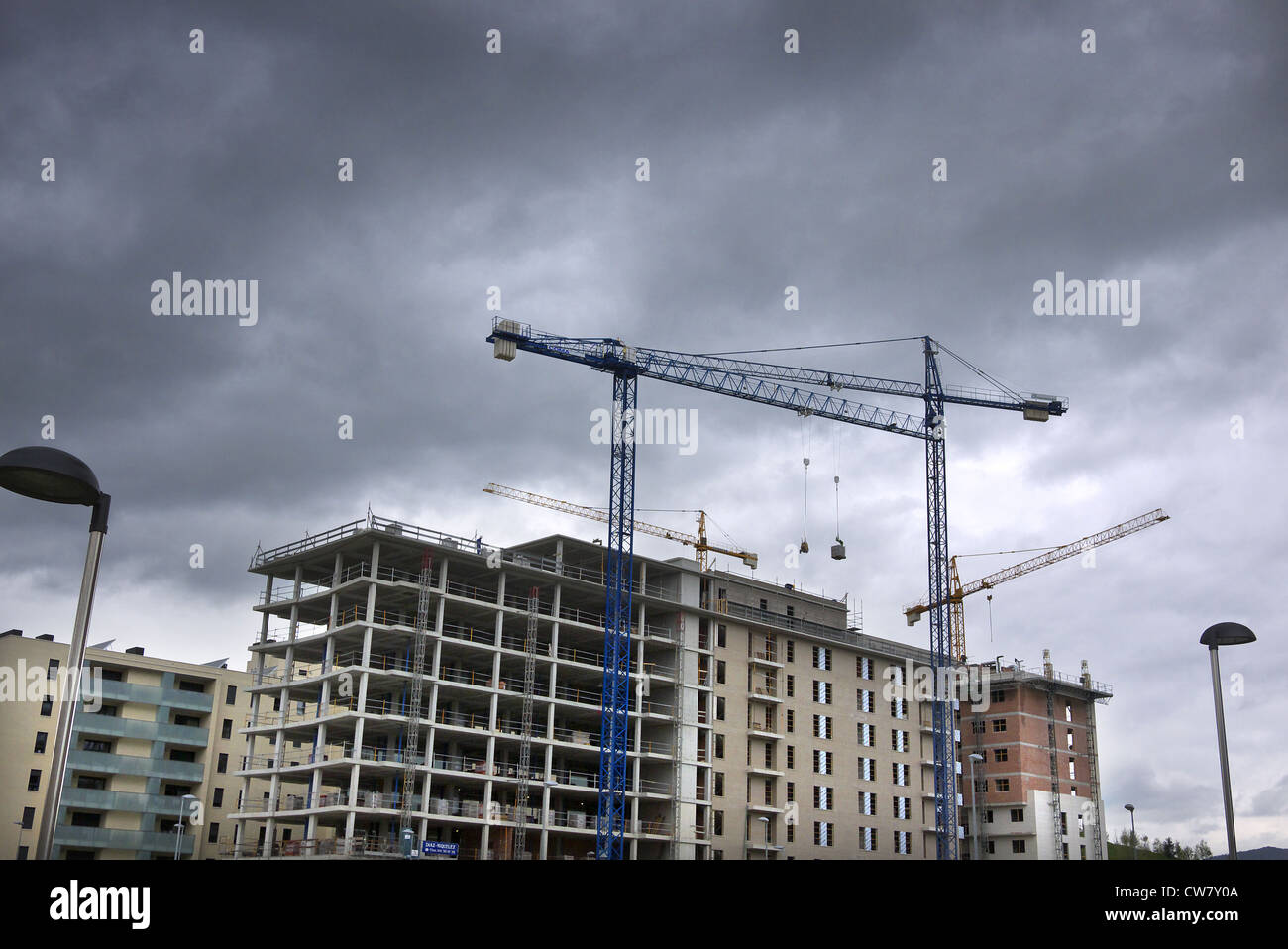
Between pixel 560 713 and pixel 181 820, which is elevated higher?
pixel 560 713

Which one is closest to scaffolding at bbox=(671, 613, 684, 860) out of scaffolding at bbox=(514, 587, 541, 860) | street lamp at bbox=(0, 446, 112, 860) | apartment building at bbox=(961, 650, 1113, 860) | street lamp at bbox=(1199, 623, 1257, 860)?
scaffolding at bbox=(514, 587, 541, 860)

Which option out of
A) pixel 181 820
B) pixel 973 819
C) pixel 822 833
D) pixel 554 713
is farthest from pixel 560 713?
pixel 973 819

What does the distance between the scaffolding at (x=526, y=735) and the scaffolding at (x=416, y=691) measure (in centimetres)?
768

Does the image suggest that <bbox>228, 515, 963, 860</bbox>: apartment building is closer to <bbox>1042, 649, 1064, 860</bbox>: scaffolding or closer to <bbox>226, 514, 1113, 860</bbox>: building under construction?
<bbox>226, 514, 1113, 860</bbox>: building under construction

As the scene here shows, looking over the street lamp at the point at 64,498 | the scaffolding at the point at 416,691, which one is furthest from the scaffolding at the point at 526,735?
the street lamp at the point at 64,498

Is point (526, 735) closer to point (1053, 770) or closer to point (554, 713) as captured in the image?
point (554, 713)

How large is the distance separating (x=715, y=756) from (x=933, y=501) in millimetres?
36462

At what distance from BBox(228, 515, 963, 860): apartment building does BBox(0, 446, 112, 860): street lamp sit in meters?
64.7

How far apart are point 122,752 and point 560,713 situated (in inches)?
1533

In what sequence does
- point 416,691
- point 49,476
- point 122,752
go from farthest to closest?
point 122,752, point 416,691, point 49,476

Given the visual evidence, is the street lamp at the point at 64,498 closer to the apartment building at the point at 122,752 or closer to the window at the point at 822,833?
the apartment building at the point at 122,752

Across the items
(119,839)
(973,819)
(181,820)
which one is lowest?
(119,839)

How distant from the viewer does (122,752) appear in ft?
326
